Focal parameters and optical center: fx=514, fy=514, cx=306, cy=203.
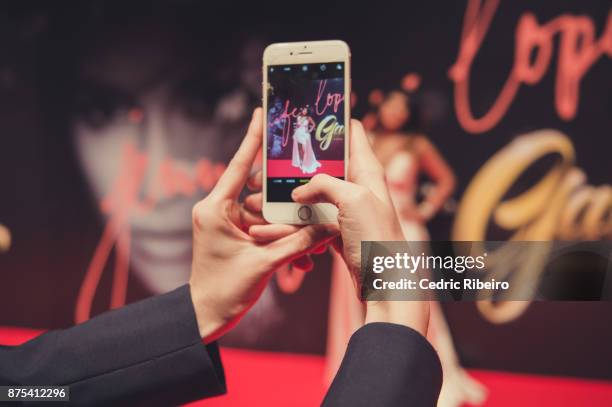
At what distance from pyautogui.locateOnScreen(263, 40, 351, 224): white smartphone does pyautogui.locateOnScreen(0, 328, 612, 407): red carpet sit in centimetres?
115

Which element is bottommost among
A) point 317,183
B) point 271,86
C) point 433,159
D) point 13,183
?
point 13,183

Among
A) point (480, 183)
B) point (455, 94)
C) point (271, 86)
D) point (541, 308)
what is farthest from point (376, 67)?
point (271, 86)

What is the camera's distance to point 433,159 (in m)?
2.08

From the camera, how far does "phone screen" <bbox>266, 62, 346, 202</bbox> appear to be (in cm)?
84

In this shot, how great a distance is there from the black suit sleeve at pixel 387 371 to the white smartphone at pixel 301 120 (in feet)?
1.13

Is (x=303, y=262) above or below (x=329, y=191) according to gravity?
below

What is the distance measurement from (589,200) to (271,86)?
1554 mm

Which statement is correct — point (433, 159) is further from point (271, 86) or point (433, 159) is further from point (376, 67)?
point (271, 86)

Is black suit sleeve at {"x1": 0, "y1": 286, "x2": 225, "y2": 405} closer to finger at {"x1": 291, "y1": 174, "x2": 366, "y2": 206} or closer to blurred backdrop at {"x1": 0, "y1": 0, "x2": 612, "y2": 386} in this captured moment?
finger at {"x1": 291, "y1": 174, "x2": 366, "y2": 206}

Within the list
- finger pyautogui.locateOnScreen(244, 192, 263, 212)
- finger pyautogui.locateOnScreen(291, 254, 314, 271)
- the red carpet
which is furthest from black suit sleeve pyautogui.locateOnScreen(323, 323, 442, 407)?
the red carpet

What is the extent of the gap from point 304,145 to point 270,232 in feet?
0.61

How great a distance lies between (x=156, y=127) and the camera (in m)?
2.42

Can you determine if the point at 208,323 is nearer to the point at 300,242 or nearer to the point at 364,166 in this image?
the point at 300,242

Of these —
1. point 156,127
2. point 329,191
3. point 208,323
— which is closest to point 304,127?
point 329,191
